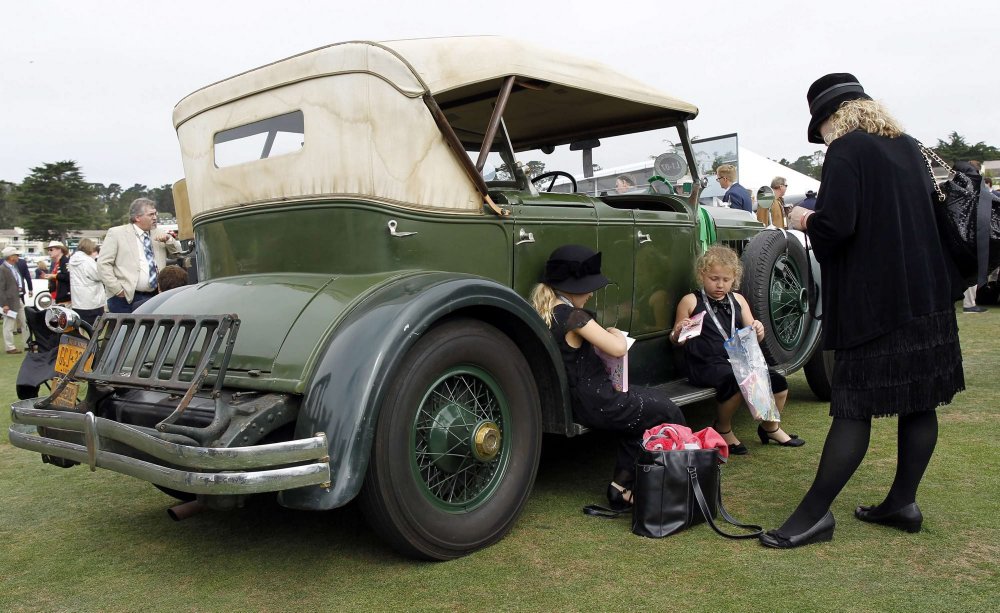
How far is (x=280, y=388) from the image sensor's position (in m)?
2.53

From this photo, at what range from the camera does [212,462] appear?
2.21m

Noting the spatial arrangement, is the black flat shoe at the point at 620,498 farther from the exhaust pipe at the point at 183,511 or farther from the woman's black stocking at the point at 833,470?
the exhaust pipe at the point at 183,511

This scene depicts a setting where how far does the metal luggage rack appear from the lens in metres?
2.36

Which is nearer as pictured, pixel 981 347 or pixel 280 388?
pixel 280 388

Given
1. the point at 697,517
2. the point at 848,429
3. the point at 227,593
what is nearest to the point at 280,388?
the point at 227,593

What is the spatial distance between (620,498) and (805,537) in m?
0.78

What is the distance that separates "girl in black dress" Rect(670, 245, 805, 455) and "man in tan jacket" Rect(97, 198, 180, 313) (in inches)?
178

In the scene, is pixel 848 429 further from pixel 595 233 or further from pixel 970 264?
pixel 595 233

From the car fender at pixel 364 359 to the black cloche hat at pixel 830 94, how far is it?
1.46 meters

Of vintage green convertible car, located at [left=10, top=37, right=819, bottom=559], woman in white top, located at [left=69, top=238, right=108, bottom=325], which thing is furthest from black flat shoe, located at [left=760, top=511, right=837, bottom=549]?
woman in white top, located at [left=69, top=238, right=108, bottom=325]

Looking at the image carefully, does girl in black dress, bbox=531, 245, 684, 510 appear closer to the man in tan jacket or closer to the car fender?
the car fender

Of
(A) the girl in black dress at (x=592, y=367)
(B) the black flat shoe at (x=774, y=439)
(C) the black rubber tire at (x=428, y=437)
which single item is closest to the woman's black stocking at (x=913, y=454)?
(A) the girl in black dress at (x=592, y=367)

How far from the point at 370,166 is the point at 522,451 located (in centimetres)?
133

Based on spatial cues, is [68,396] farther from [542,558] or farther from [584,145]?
[584,145]
